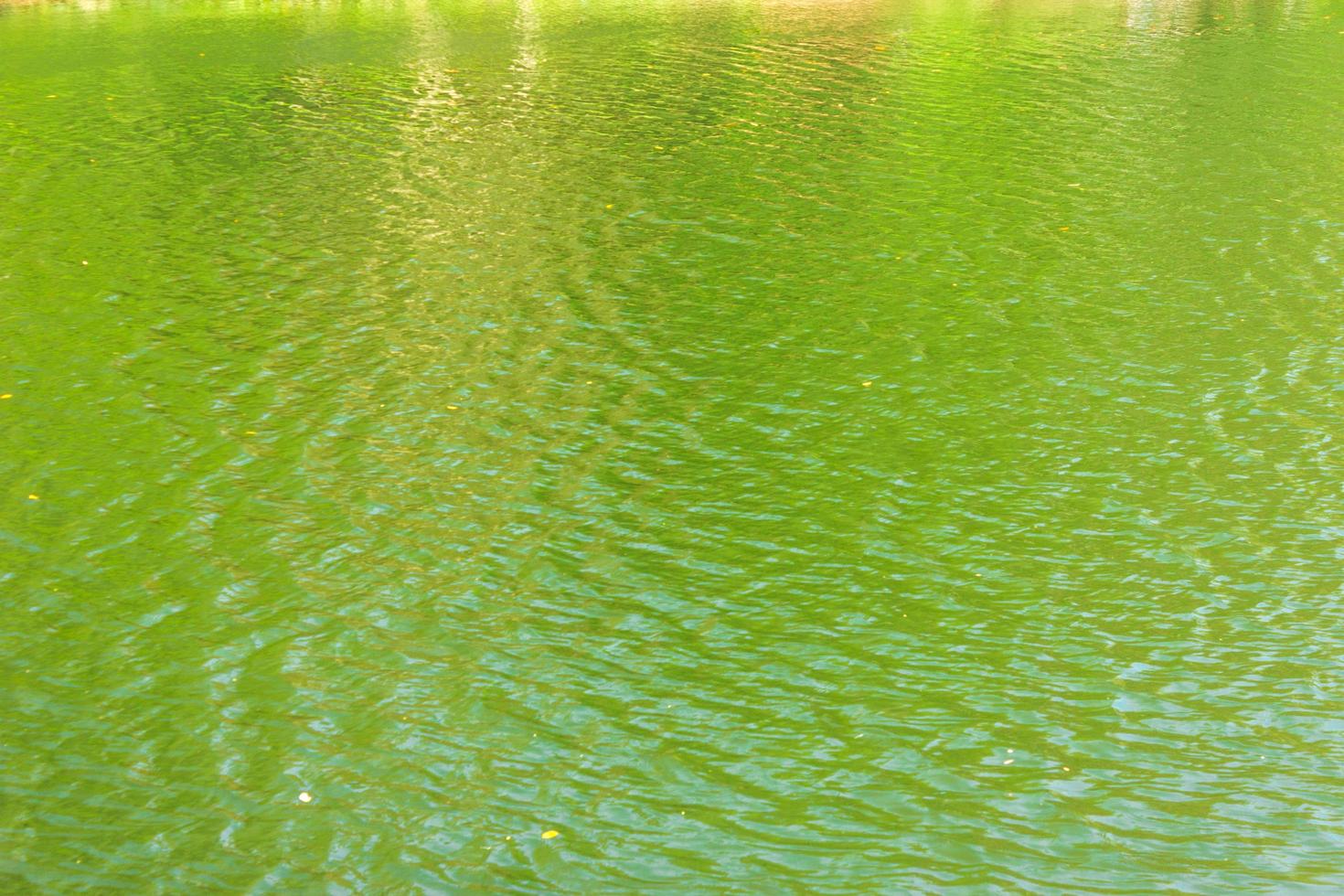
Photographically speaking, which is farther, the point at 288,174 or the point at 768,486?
the point at 288,174

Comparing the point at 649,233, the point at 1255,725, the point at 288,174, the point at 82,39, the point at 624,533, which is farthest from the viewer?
the point at 82,39

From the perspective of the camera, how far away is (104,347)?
55.0 feet

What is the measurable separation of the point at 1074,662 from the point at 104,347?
1231cm

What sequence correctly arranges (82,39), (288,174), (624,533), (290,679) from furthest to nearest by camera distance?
1. (82,39)
2. (288,174)
3. (624,533)
4. (290,679)

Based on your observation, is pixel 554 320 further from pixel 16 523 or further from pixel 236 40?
pixel 236 40

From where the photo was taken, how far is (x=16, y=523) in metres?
12.4

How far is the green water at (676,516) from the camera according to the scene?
8.47 m

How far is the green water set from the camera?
847cm

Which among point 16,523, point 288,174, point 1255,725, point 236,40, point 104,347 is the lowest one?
point 1255,725

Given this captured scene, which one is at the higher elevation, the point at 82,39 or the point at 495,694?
the point at 82,39

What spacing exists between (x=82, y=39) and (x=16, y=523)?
35036mm

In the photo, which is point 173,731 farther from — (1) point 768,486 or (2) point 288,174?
(2) point 288,174

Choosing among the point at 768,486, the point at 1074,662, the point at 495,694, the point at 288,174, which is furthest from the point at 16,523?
the point at 288,174

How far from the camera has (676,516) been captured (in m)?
12.5
